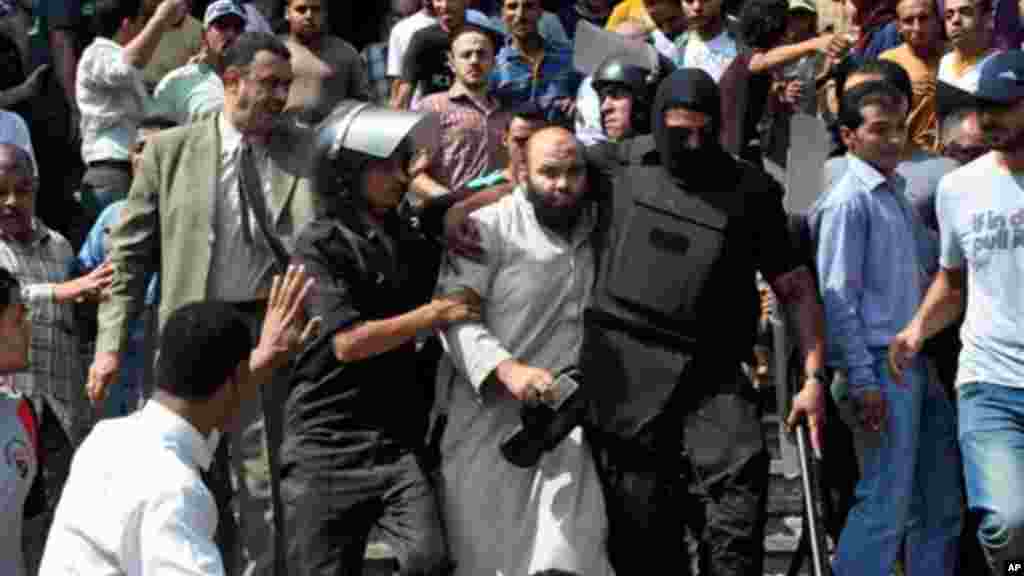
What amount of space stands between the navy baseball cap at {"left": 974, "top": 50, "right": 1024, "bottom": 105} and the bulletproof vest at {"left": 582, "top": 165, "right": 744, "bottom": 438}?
0.90 m

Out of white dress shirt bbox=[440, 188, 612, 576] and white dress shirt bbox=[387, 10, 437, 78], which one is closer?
white dress shirt bbox=[440, 188, 612, 576]

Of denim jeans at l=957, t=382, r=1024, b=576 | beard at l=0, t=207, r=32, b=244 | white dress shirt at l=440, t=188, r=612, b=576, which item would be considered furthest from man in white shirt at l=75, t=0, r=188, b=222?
denim jeans at l=957, t=382, r=1024, b=576

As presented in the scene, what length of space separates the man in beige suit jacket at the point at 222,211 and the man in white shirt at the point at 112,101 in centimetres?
312

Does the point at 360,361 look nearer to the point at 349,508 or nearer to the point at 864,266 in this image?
the point at 349,508

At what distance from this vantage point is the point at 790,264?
8.40 metres

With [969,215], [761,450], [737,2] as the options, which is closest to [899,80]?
[969,215]

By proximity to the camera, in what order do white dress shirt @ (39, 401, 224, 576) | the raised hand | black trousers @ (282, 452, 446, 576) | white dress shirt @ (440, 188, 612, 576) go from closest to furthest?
white dress shirt @ (39, 401, 224, 576) < the raised hand < black trousers @ (282, 452, 446, 576) < white dress shirt @ (440, 188, 612, 576)

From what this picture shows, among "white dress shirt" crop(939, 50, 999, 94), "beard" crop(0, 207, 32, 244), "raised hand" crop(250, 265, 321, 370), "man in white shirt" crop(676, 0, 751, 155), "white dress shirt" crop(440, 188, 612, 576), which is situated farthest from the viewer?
"man in white shirt" crop(676, 0, 751, 155)

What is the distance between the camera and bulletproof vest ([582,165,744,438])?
8203mm

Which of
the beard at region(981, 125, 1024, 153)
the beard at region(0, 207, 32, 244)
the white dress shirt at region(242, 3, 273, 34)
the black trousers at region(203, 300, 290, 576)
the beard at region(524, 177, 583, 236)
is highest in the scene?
the beard at region(981, 125, 1024, 153)

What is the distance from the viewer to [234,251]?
347 inches

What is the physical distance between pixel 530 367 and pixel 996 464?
1579 millimetres

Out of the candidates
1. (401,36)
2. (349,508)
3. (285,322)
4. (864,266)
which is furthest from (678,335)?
(401,36)

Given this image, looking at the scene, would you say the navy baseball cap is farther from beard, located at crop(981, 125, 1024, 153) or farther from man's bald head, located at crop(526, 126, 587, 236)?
man's bald head, located at crop(526, 126, 587, 236)
